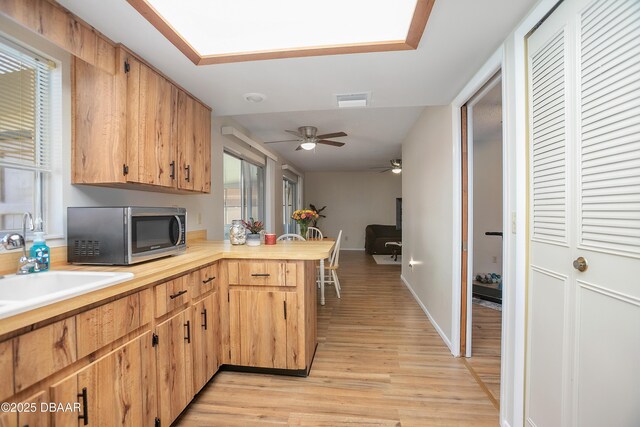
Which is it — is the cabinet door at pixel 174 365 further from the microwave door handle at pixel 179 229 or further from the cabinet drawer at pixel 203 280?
the microwave door handle at pixel 179 229

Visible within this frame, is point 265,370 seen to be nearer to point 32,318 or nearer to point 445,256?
point 32,318

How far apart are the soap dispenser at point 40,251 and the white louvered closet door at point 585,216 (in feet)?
7.42

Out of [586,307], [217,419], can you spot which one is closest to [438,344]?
[586,307]

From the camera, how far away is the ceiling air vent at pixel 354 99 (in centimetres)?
215

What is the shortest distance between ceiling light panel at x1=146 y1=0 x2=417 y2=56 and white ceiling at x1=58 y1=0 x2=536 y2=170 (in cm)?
8

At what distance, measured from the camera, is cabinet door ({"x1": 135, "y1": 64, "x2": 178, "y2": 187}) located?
163 centimetres

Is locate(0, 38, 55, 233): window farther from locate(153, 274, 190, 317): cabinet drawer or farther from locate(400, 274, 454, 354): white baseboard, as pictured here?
locate(400, 274, 454, 354): white baseboard

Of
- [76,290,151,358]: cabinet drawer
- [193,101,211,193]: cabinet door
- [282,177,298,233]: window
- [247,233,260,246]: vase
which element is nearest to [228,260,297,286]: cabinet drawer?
[247,233,260,246]: vase

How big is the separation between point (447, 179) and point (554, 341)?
1.53 metres

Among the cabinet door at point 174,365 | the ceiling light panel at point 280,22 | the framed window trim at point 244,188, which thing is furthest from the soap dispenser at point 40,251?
the framed window trim at point 244,188

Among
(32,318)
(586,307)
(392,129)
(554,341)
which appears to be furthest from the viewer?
(392,129)

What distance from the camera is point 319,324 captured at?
2.89 m

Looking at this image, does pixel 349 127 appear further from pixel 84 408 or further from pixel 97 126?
pixel 84 408

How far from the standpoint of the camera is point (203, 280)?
1715 mm
